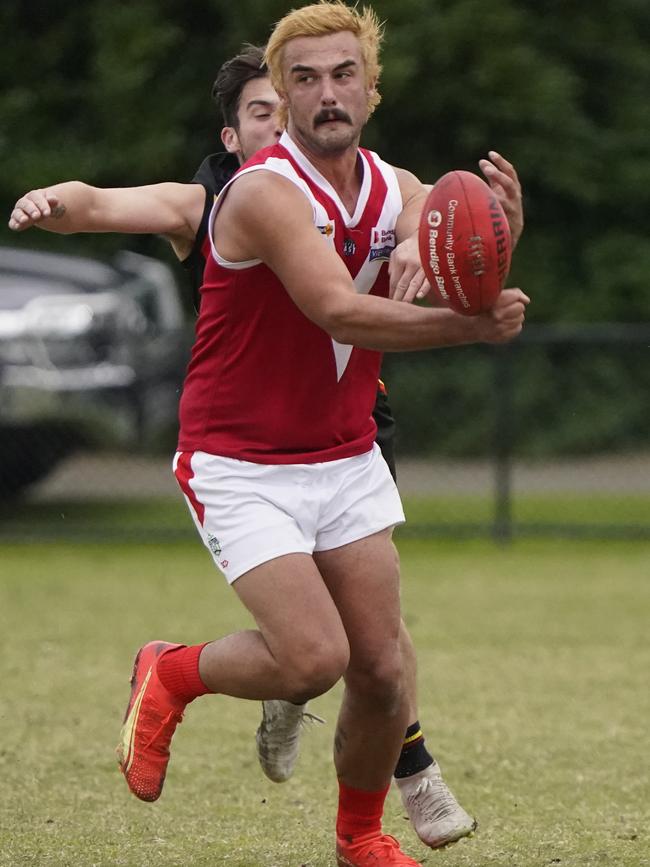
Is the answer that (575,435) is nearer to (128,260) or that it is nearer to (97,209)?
(128,260)

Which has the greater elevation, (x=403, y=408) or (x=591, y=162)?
(x=591, y=162)

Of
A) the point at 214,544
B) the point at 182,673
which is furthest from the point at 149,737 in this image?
the point at 214,544

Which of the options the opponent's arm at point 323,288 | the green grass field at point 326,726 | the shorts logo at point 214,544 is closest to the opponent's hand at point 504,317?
the opponent's arm at point 323,288

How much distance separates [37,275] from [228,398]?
733 cm

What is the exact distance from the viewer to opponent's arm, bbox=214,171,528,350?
3729 mm

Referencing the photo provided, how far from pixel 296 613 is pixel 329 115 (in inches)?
48.0

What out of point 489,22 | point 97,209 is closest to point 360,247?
point 97,209

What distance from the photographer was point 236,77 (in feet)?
17.2

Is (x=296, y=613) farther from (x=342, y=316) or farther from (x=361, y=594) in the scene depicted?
(x=342, y=316)

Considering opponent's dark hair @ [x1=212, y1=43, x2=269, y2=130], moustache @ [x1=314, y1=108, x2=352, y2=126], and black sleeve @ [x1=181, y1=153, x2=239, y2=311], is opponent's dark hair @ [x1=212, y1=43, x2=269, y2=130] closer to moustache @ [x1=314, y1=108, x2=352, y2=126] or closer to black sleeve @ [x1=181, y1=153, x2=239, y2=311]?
black sleeve @ [x1=181, y1=153, x2=239, y2=311]

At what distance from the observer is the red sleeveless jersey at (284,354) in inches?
162

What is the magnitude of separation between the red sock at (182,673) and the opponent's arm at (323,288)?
102cm

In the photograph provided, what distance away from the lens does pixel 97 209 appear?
4.48 meters

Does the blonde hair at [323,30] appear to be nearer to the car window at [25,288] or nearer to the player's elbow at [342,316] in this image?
the player's elbow at [342,316]
